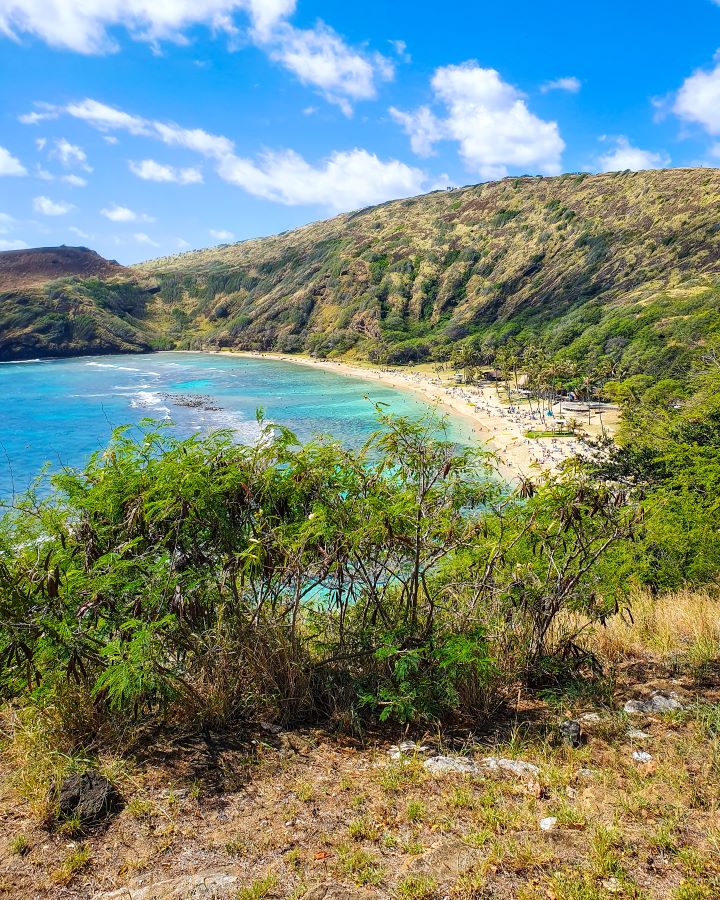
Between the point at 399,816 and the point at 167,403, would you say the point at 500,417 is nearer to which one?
the point at 167,403

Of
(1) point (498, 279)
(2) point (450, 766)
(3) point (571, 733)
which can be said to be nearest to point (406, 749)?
(2) point (450, 766)

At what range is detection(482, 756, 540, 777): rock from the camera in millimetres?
4100

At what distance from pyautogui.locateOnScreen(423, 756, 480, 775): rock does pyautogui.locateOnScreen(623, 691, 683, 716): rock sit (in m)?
1.70

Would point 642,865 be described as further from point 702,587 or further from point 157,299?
point 157,299

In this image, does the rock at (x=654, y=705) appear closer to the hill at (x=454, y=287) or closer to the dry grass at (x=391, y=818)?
the dry grass at (x=391, y=818)

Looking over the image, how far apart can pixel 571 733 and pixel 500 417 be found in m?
55.6

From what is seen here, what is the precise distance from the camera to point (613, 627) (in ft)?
23.6

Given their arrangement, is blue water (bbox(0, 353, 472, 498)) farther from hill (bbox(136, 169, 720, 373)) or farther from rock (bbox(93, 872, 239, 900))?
rock (bbox(93, 872, 239, 900))

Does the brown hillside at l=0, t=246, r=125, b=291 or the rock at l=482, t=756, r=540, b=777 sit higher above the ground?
the brown hillside at l=0, t=246, r=125, b=291

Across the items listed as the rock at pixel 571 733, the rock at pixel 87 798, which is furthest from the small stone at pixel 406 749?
the rock at pixel 87 798

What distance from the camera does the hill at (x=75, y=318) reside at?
13875 cm

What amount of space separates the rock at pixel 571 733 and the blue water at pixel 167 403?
27233mm

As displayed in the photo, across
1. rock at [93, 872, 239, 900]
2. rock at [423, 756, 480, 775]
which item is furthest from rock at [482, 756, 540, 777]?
rock at [93, 872, 239, 900]

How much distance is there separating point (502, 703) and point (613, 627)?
9.57 feet
